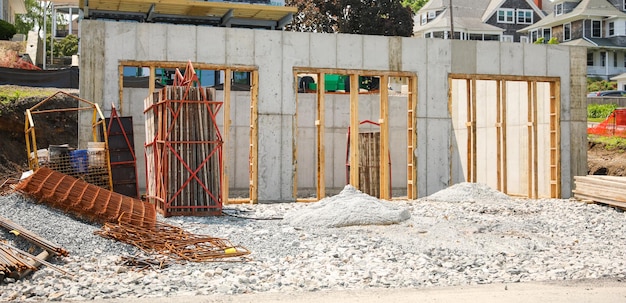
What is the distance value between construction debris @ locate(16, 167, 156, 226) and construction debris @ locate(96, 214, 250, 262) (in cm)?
35

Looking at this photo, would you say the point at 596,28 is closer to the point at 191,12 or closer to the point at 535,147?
the point at 191,12

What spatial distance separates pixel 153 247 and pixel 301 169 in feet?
41.2

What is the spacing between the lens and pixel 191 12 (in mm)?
28734

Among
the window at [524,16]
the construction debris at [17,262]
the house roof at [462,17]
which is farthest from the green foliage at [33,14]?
the construction debris at [17,262]

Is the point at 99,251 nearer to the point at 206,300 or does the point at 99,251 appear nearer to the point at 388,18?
the point at 206,300

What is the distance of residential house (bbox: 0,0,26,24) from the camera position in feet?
120

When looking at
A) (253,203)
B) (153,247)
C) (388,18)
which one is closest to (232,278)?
(153,247)

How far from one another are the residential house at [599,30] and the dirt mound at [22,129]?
40.7 meters

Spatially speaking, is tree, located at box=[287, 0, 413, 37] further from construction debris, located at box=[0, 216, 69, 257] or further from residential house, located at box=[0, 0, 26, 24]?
construction debris, located at box=[0, 216, 69, 257]

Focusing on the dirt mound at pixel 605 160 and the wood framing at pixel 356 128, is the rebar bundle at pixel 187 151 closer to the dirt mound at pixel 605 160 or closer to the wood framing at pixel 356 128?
the wood framing at pixel 356 128

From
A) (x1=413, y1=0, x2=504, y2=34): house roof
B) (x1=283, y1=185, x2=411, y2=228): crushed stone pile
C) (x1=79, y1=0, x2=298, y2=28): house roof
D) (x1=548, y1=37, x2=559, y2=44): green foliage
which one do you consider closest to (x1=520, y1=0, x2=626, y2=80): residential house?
(x1=548, y1=37, x2=559, y2=44): green foliage

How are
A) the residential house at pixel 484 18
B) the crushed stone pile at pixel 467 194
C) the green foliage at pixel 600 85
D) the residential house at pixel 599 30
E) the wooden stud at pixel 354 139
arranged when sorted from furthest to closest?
the residential house at pixel 484 18 < the residential house at pixel 599 30 < the green foliage at pixel 600 85 < the wooden stud at pixel 354 139 < the crushed stone pile at pixel 467 194

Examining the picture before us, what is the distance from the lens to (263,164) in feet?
51.3

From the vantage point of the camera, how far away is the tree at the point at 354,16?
35375 mm
